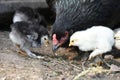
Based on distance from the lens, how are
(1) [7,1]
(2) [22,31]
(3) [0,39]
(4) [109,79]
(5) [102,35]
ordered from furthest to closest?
(1) [7,1], (3) [0,39], (2) [22,31], (5) [102,35], (4) [109,79]

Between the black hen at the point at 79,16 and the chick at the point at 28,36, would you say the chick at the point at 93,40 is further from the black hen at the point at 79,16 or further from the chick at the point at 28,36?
the chick at the point at 28,36

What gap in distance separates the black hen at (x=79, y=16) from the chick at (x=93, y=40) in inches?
5.5

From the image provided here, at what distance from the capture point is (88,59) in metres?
3.63

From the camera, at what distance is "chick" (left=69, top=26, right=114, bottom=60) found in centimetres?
340

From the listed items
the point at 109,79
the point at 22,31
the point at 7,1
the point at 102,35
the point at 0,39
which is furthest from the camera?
the point at 7,1

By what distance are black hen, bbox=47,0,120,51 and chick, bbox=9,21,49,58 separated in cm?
15

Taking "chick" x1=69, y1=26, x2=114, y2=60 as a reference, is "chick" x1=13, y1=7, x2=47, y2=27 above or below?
above

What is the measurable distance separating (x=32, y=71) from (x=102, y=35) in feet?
2.39

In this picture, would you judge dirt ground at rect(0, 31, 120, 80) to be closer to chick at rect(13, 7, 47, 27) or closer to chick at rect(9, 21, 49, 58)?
chick at rect(9, 21, 49, 58)

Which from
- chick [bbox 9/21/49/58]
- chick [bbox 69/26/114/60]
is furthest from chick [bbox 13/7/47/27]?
chick [bbox 69/26/114/60]

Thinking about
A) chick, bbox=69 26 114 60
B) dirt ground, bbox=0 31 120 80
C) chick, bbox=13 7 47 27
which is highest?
chick, bbox=13 7 47 27

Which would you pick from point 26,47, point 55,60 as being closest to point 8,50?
point 26,47

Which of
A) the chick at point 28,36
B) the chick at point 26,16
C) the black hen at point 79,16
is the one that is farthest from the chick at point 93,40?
the chick at point 26,16

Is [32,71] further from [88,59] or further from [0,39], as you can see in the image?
[0,39]
